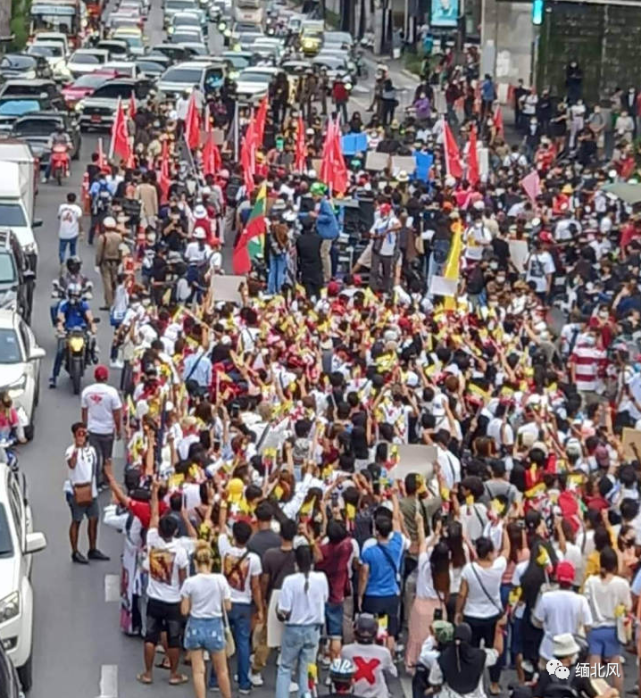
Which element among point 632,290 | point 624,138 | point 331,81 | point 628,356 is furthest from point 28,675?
Answer: point 331,81

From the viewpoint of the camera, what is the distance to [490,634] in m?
15.8

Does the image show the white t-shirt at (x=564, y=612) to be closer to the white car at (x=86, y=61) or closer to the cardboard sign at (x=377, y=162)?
the cardboard sign at (x=377, y=162)

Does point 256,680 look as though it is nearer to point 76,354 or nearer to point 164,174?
point 76,354

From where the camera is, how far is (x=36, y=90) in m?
44.6

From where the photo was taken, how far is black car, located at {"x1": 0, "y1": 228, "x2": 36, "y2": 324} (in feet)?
85.5

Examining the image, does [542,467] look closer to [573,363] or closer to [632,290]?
[573,363]

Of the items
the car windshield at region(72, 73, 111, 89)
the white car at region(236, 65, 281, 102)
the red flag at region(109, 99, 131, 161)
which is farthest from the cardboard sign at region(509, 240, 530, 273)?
Answer: the car windshield at region(72, 73, 111, 89)

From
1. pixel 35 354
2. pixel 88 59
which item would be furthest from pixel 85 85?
pixel 35 354

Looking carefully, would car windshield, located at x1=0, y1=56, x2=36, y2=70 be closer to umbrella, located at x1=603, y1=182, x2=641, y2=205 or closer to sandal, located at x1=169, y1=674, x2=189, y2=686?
umbrella, located at x1=603, y1=182, x2=641, y2=205

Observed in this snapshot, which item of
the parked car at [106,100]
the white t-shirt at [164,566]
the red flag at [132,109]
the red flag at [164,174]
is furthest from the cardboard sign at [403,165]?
the white t-shirt at [164,566]

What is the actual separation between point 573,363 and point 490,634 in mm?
7863

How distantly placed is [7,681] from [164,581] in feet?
9.10

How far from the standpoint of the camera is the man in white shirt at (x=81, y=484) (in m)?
18.4

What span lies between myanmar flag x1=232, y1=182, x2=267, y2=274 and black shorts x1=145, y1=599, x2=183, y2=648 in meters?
12.7
